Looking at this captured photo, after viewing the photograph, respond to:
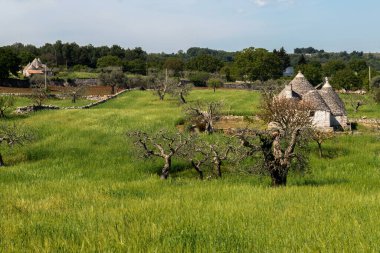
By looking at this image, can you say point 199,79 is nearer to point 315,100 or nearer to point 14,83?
point 14,83

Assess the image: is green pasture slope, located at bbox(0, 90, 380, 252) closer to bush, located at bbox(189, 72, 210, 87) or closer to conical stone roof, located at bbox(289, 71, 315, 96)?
conical stone roof, located at bbox(289, 71, 315, 96)

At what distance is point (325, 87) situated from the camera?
44.6 meters

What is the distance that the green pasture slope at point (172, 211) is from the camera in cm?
528

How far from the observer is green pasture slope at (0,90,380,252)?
528 centimetres

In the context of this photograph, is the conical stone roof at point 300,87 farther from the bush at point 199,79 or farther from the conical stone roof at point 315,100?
the bush at point 199,79

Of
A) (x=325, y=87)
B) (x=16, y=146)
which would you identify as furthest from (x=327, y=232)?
(x=325, y=87)

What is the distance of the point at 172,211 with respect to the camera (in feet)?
27.6

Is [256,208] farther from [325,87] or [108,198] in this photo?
[325,87]

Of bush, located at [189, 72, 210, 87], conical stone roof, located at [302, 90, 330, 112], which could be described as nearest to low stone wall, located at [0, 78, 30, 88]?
bush, located at [189, 72, 210, 87]

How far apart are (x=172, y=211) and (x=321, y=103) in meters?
34.5

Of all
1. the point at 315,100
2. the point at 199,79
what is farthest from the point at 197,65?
the point at 315,100

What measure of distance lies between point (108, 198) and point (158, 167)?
959cm

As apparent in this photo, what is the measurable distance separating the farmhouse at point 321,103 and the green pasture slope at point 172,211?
16.6 metres

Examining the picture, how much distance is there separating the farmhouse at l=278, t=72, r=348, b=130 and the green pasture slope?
16.6 m
